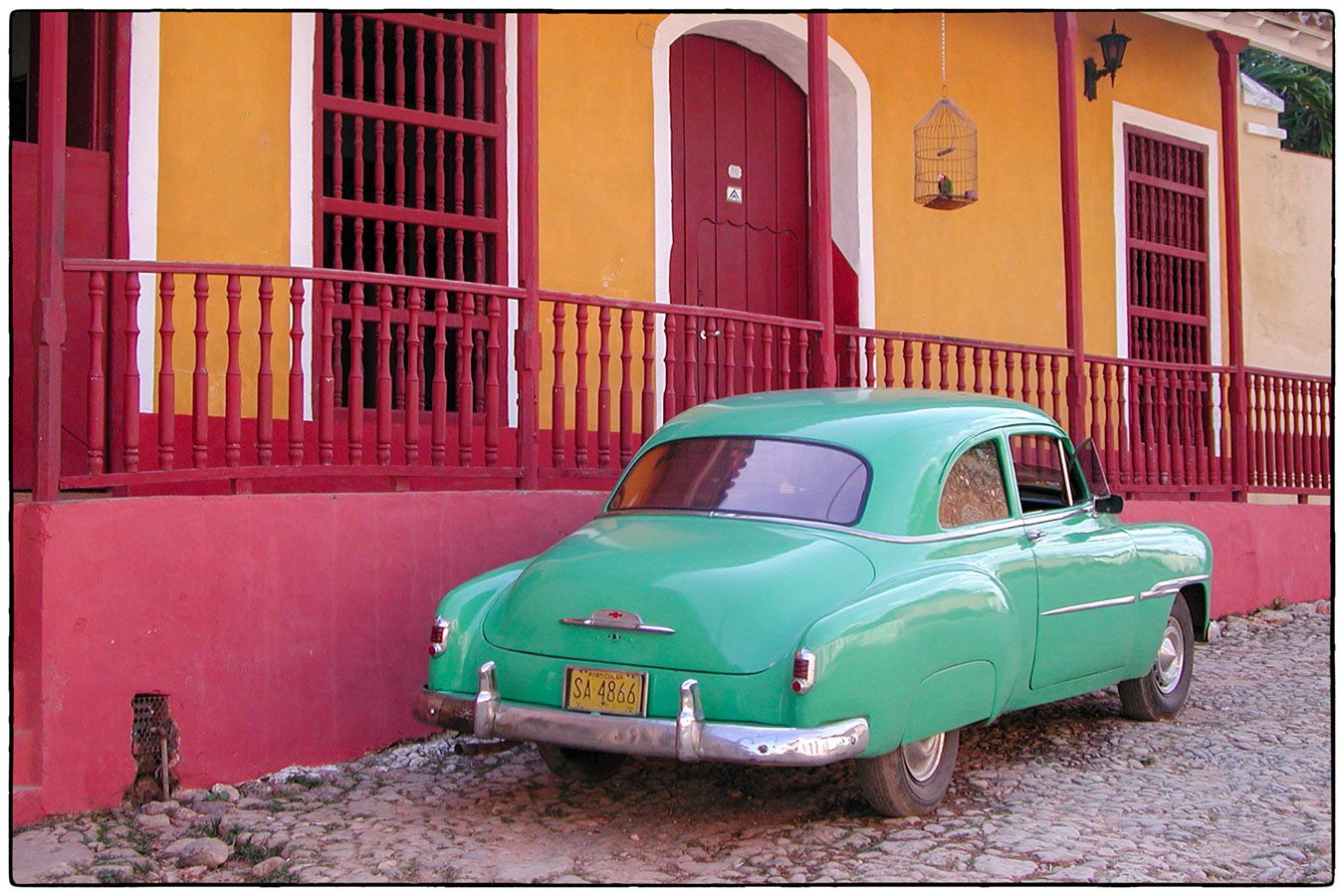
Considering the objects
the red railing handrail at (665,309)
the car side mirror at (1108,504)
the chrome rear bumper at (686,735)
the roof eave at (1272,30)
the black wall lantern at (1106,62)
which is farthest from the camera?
the black wall lantern at (1106,62)

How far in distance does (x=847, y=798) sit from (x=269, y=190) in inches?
182

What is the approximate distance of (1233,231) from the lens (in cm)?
1116

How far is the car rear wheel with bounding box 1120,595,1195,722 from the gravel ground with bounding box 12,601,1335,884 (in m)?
0.26

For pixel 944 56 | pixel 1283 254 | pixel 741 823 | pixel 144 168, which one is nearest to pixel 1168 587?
pixel 741 823

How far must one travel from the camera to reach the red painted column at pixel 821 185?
8117 millimetres

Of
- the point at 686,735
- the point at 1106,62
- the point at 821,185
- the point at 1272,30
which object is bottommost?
the point at 686,735

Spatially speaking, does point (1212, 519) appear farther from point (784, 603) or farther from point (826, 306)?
point (784, 603)

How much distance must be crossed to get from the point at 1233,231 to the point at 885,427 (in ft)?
23.4

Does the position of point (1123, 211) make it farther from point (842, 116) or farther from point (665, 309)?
point (665, 309)

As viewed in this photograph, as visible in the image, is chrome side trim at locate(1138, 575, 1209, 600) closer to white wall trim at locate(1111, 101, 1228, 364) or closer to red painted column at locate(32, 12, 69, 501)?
red painted column at locate(32, 12, 69, 501)

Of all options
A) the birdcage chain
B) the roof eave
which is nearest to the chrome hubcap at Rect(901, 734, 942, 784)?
the birdcage chain

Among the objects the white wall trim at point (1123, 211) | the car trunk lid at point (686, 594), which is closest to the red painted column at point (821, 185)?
the car trunk lid at point (686, 594)

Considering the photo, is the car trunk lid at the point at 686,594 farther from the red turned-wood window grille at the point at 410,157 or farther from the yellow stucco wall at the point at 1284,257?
the yellow stucco wall at the point at 1284,257

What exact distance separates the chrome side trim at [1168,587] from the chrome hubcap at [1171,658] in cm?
25
